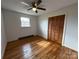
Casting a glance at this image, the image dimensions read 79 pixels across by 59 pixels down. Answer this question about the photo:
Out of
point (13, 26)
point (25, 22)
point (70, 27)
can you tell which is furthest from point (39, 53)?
point (25, 22)

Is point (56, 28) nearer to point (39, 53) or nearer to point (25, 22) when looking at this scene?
point (39, 53)

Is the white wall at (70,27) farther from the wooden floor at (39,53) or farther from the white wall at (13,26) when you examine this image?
the white wall at (13,26)

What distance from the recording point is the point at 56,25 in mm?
3629

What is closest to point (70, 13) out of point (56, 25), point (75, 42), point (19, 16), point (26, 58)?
point (56, 25)

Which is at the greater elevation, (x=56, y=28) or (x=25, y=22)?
(x=25, y=22)

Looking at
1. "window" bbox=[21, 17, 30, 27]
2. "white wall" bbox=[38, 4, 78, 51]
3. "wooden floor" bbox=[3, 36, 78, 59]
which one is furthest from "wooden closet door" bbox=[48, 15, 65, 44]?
"window" bbox=[21, 17, 30, 27]

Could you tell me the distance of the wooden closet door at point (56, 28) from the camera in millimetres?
3336

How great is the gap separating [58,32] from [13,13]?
3332mm

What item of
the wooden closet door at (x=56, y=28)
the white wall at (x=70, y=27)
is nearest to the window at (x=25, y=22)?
the wooden closet door at (x=56, y=28)

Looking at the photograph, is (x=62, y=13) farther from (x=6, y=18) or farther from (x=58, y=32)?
(x=6, y=18)

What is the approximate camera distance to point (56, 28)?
12.0ft

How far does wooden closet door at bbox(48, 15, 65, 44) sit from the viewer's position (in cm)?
334

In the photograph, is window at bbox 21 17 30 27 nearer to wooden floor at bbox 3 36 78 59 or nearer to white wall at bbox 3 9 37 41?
white wall at bbox 3 9 37 41

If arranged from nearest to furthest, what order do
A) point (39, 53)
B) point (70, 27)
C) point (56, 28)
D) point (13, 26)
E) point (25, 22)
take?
point (39, 53) → point (70, 27) → point (56, 28) → point (13, 26) → point (25, 22)
